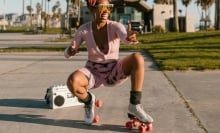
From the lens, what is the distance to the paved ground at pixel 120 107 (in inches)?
224

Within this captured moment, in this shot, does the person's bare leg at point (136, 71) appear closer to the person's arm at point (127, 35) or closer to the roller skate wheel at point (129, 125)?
the person's arm at point (127, 35)

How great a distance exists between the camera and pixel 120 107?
6996mm

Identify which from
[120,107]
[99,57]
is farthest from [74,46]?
[120,107]

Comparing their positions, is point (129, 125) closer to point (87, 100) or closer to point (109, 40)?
point (87, 100)

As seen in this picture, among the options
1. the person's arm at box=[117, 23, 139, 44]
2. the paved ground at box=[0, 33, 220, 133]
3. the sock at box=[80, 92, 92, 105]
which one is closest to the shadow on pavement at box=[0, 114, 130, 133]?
the paved ground at box=[0, 33, 220, 133]

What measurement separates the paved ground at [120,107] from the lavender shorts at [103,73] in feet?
1.51

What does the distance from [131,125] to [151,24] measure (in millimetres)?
59837

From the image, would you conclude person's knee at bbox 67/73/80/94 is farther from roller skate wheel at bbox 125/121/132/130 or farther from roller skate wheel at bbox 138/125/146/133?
A: roller skate wheel at bbox 138/125/146/133

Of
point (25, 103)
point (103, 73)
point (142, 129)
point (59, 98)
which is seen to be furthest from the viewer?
point (25, 103)

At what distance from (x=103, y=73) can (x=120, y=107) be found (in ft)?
3.79

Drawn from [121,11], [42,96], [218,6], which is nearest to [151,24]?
[121,11]

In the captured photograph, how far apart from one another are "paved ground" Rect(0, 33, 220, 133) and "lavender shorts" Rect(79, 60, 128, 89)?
46 cm

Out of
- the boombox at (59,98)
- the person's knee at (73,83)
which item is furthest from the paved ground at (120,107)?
the person's knee at (73,83)

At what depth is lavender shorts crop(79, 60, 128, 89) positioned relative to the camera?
587 cm
